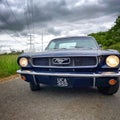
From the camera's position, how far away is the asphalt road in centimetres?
324

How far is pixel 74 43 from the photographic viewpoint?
227 inches

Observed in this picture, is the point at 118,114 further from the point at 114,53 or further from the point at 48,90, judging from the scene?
the point at 48,90

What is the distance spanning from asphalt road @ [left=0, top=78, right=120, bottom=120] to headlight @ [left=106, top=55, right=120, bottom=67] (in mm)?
719

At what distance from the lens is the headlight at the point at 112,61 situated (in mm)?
3955

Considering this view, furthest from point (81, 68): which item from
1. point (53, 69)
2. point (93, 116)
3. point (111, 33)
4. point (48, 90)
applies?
point (111, 33)

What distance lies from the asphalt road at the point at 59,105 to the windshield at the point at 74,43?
1.16 m

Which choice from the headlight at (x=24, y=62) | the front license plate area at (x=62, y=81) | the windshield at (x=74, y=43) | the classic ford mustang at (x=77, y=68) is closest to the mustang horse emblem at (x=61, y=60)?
the classic ford mustang at (x=77, y=68)

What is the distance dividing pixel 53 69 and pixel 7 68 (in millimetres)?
5995

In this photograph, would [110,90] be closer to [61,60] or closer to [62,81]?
[62,81]

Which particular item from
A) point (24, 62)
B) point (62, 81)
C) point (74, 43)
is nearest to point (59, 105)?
point (62, 81)

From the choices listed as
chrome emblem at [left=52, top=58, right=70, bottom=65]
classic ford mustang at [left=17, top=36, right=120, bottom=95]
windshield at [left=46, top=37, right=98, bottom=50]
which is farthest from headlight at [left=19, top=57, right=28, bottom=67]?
windshield at [left=46, top=37, right=98, bottom=50]

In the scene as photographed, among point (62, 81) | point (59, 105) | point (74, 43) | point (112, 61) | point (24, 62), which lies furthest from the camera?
point (74, 43)

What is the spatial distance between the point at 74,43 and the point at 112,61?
195cm

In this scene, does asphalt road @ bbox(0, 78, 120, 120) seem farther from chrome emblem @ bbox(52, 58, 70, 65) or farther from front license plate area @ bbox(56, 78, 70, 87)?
chrome emblem @ bbox(52, 58, 70, 65)
